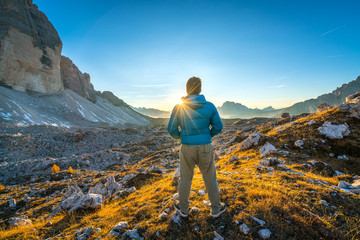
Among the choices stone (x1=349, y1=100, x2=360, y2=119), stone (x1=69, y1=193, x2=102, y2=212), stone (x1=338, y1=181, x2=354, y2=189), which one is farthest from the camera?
stone (x1=349, y1=100, x2=360, y2=119)

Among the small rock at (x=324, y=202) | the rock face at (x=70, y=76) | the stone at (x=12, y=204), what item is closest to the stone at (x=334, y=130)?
the small rock at (x=324, y=202)

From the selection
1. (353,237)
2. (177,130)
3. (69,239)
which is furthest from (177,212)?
(353,237)

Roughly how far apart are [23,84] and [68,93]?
921 inches

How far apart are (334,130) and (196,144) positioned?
11.5m

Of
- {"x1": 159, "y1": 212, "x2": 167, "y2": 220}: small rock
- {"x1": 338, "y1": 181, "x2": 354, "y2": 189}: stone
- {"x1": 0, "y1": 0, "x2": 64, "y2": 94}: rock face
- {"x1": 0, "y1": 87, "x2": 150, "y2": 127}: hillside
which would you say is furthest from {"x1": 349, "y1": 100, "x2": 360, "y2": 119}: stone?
{"x1": 0, "y1": 0, "x2": 64, "y2": 94}: rock face

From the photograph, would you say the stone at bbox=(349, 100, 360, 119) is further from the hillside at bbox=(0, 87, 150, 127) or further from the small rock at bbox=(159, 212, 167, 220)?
the hillside at bbox=(0, 87, 150, 127)

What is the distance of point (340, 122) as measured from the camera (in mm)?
9812

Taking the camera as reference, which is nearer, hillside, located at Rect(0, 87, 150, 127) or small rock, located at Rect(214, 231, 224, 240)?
small rock, located at Rect(214, 231, 224, 240)

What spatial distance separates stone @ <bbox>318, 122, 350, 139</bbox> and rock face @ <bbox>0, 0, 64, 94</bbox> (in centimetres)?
8691

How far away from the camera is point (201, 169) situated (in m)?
3.62

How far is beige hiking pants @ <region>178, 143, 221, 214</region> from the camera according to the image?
3.48 m

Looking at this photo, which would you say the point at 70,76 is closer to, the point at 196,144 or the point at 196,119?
the point at 196,119

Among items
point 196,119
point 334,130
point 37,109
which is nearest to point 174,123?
point 196,119

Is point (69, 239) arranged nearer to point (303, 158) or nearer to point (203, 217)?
point (203, 217)
